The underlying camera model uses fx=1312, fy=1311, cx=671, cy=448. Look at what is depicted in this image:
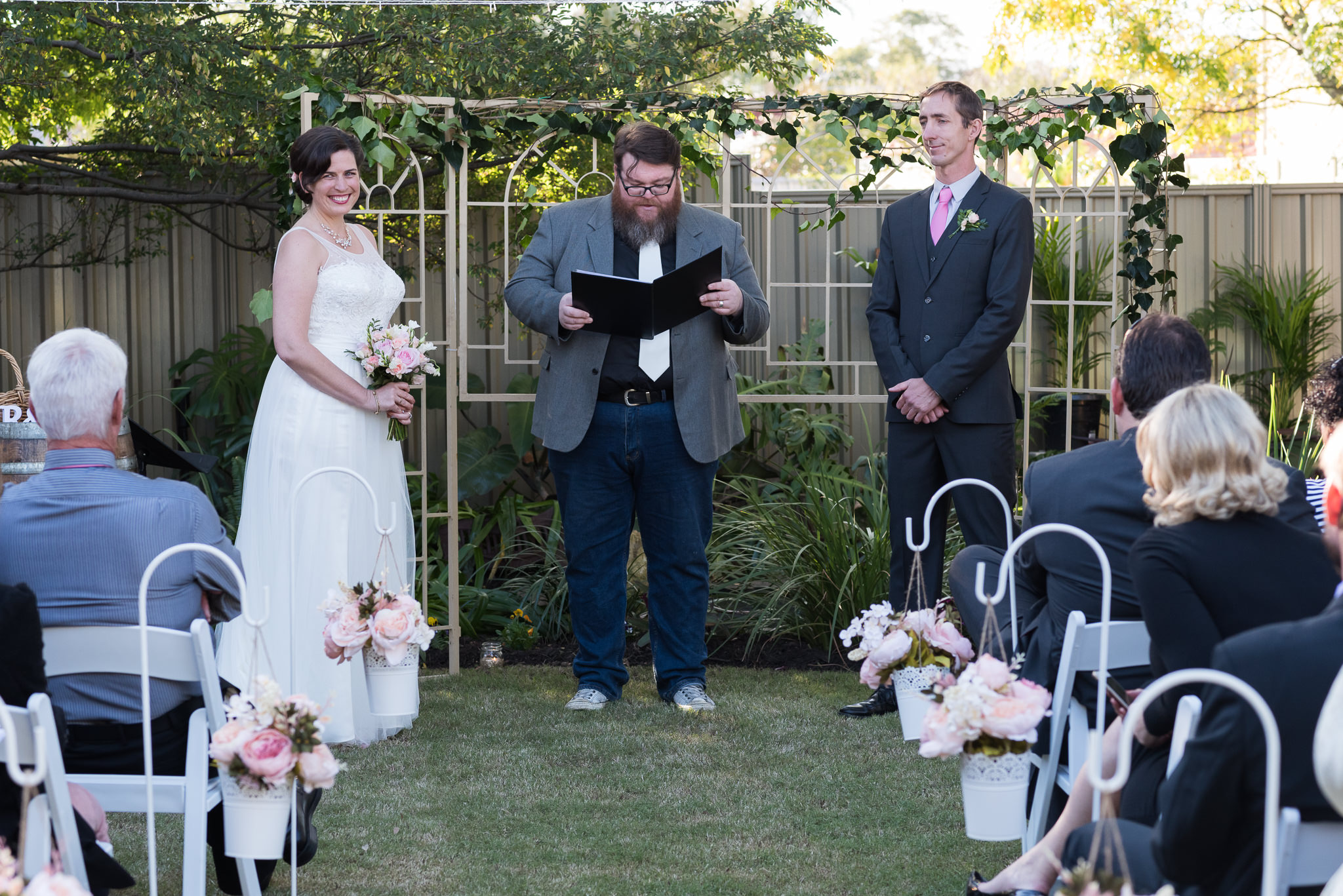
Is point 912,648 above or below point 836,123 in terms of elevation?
below

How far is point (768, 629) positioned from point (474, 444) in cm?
176

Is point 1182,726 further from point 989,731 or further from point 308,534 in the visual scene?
point 308,534

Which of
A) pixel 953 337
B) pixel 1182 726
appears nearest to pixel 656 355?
pixel 953 337

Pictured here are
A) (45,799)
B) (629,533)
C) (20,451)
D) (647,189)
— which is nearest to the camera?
(45,799)

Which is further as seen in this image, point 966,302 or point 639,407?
point 639,407

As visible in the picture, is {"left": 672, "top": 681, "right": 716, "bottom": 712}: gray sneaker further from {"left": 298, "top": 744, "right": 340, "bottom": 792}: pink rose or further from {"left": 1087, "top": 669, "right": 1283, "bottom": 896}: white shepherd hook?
{"left": 1087, "top": 669, "right": 1283, "bottom": 896}: white shepherd hook

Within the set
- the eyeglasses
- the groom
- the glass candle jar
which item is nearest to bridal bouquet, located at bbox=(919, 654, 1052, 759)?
the groom

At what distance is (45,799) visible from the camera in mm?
1852

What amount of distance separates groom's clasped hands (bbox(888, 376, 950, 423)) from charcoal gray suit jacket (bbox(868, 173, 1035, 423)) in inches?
1.2

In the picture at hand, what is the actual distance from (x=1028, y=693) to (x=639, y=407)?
2471mm

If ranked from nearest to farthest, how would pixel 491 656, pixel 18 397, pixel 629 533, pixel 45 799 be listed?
pixel 45 799 → pixel 18 397 → pixel 629 533 → pixel 491 656

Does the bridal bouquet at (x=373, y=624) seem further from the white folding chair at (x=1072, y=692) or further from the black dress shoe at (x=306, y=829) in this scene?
the white folding chair at (x=1072, y=692)

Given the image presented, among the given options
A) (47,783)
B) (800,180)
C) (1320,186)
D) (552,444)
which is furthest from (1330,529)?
(800,180)

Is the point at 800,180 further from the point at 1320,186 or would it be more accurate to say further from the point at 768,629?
the point at 768,629
